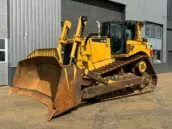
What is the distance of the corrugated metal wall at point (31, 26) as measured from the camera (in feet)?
60.0

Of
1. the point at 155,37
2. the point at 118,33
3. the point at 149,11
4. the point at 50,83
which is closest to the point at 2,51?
the point at 118,33

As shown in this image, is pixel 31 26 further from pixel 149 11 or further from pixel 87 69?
pixel 149 11

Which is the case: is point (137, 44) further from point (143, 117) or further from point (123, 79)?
point (143, 117)

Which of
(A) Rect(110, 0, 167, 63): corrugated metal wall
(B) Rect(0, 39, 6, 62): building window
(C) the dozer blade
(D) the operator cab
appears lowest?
(C) the dozer blade

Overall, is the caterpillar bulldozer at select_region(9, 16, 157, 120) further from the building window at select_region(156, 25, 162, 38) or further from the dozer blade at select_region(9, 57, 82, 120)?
the building window at select_region(156, 25, 162, 38)

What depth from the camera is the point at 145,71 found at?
17094mm

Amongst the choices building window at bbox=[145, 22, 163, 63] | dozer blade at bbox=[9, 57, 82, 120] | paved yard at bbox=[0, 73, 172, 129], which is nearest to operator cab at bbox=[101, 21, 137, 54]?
paved yard at bbox=[0, 73, 172, 129]

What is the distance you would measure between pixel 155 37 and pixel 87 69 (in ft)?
67.7

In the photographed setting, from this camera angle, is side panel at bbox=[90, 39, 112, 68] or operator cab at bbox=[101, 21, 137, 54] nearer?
side panel at bbox=[90, 39, 112, 68]

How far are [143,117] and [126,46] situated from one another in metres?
5.75

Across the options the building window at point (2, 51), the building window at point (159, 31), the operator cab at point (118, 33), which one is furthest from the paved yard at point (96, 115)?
the building window at point (159, 31)

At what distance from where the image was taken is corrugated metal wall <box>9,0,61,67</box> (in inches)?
720

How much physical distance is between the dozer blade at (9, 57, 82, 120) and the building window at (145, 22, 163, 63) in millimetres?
19273

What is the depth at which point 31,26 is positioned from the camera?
62.8 ft
